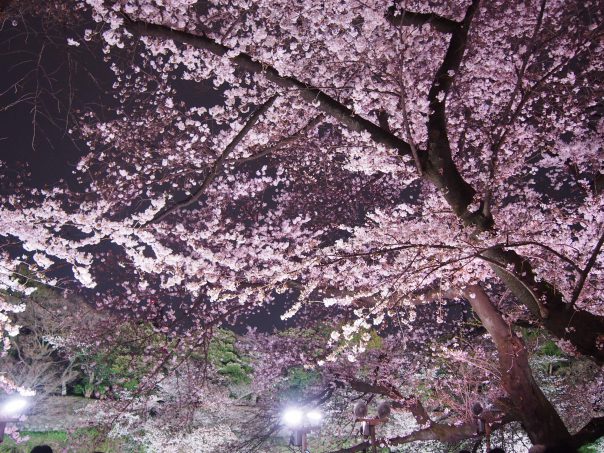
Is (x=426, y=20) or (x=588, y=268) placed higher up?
(x=426, y=20)

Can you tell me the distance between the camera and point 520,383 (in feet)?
24.0

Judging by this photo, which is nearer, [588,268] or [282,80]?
[588,268]

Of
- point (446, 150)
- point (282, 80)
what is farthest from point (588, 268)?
point (282, 80)

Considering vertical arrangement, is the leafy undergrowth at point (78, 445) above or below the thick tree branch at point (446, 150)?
above

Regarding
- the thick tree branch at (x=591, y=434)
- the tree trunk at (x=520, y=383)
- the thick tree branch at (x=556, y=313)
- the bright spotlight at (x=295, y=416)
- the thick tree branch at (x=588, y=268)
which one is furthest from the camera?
the bright spotlight at (x=295, y=416)

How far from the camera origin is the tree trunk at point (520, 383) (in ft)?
22.6

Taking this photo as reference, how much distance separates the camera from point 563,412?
44.0 feet

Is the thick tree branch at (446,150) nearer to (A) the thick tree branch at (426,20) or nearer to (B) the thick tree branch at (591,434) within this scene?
(A) the thick tree branch at (426,20)

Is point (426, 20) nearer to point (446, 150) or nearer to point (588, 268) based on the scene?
point (446, 150)

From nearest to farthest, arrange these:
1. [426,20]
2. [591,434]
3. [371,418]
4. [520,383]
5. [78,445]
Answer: [426,20], [591,434], [520,383], [371,418], [78,445]

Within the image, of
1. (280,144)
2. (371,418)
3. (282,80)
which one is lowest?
(371,418)

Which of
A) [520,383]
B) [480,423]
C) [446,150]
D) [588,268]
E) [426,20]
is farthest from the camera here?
[480,423]

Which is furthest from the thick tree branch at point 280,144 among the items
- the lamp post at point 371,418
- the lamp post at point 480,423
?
the lamp post at point 480,423

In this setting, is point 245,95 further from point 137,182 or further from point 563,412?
point 563,412
